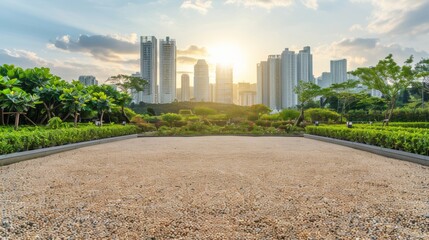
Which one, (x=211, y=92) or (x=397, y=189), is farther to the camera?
(x=211, y=92)

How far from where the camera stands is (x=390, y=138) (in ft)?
25.0

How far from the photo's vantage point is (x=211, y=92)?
65375 mm

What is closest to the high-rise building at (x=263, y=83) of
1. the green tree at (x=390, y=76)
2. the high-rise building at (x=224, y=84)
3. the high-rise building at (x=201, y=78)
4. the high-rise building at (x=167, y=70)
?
the high-rise building at (x=224, y=84)

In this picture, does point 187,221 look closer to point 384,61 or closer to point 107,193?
point 107,193

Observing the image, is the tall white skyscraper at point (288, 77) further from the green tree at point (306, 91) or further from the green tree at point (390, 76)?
the green tree at point (390, 76)

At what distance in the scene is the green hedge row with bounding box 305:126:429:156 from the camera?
6432 mm

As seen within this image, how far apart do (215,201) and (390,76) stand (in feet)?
42.3

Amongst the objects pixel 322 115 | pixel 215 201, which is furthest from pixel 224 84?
pixel 215 201

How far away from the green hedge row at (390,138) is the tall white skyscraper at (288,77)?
38104 millimetres

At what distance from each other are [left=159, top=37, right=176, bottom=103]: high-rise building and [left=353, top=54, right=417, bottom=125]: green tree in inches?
1599

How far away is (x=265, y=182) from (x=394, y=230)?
6.15 ft

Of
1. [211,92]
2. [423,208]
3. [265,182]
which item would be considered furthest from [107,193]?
[211,92]

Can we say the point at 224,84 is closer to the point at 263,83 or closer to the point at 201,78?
the point at 201,78

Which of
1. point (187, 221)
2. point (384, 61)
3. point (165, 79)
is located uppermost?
point (165, 79)
